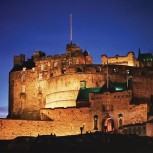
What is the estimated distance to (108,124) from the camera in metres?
72.6

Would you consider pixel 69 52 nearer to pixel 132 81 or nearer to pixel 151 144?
pixel 132 81

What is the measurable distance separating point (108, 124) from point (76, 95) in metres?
12.0

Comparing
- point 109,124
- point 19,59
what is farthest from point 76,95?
point 19,59

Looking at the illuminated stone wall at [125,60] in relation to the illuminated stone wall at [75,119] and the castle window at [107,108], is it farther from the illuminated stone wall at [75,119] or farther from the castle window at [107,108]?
the castle window at [107,108]

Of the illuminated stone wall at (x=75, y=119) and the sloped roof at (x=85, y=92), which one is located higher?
the sloped roof at (x=85, y=92)

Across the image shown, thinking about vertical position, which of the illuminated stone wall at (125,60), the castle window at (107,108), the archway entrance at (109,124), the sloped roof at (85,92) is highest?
the illuminated stone wall at (125,60)

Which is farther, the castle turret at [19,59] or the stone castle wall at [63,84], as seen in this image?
the castle turret at [19,59]

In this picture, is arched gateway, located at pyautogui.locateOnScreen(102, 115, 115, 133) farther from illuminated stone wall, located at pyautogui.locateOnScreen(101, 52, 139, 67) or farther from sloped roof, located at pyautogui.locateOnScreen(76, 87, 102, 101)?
illuminated stone wall, located at pyautogui.locateOnScreen(101, 52, 139, 67)

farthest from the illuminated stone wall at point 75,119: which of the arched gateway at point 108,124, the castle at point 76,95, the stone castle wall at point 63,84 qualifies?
the stone castle wall at point 63,84

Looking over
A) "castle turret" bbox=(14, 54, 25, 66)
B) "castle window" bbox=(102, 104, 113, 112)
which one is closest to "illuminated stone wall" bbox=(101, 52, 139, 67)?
"castle turret" bbox=(14, 54, 25, 66)

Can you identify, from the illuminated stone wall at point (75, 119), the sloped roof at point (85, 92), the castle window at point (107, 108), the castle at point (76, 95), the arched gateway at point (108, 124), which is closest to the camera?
the illuminated stone wall at point (75, 119)

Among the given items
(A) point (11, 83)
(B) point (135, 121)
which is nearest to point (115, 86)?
(B) point (135, 121)

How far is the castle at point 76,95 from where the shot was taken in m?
70.8

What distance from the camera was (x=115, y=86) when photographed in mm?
78438
